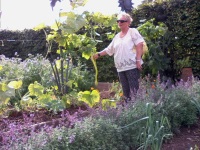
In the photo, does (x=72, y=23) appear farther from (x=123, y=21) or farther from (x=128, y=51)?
(x=128, y=51)

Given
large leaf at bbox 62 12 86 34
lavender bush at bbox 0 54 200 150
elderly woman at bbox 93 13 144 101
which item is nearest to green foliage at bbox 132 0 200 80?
elderly woman at bbox 93 13 144 101

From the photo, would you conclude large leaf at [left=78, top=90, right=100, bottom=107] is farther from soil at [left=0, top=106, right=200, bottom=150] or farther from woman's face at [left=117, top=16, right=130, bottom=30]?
woman's face at [left=117, top=16, right=130, bottom=30]

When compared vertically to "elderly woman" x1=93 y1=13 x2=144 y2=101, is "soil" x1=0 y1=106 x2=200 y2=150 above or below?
below

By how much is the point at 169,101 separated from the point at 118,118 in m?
0.81

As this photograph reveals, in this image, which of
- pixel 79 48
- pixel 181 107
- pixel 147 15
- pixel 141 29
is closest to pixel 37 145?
pixel 181 107

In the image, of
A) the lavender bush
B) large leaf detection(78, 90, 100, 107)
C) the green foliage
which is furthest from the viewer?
the green foliage

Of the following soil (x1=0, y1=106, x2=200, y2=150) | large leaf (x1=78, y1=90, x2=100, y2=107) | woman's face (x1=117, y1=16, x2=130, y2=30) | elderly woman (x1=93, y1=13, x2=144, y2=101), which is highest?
woman's face (x1=117, y1=16, x2=130, y2=30)

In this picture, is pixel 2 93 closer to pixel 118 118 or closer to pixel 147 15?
pixel 118 118

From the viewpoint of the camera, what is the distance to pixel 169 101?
12.3 feet

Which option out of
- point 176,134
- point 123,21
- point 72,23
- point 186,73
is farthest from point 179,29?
point 176,134

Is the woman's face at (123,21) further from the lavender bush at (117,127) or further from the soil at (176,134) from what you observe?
the soil at (176,134)

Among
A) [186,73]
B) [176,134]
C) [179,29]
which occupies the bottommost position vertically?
[176,134]

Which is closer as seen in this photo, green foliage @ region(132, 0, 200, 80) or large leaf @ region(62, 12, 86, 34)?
large leaf @ region(62, 12, 86, 34)

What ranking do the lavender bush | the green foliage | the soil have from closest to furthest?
the lavender bush → the soil → the green foliage
